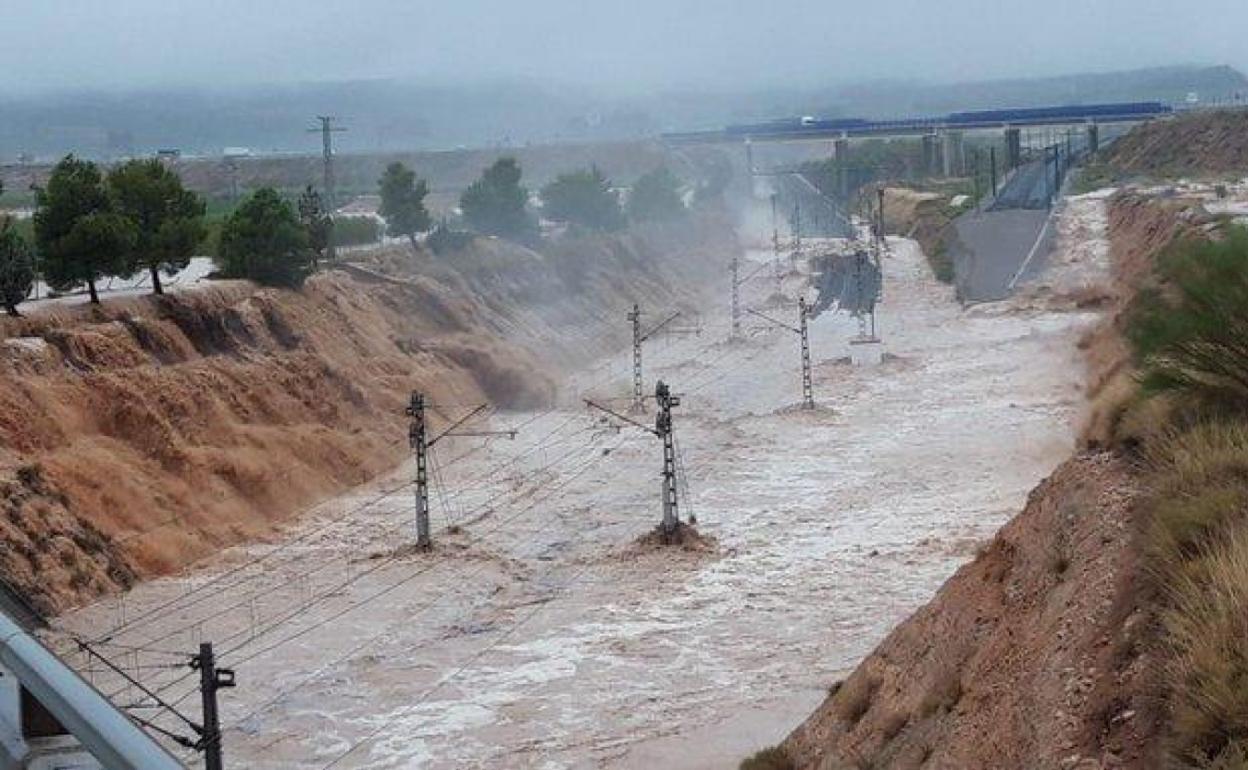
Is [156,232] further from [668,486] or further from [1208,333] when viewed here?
[1208,333]

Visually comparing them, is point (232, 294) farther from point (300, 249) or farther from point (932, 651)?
point (932, 651)

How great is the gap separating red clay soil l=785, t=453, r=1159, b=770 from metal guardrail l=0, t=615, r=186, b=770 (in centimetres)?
712

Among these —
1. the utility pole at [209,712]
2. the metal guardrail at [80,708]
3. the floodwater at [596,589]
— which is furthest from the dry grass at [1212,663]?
the floodwater at [596,589]

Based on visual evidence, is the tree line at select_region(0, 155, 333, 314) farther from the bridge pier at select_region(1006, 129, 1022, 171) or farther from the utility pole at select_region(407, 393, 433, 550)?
the bridge pier at select_region(1006, 129, 1022, 171)

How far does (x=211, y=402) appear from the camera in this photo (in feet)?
135

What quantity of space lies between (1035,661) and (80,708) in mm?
10332

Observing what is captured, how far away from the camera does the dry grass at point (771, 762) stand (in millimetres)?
16625

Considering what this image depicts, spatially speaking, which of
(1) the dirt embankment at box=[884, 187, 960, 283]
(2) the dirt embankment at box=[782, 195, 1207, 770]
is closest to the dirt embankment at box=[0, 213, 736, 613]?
(2) the dirt embankment at box=[782, 195, 1207, 770]

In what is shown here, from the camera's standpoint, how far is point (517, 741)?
22.8 meters

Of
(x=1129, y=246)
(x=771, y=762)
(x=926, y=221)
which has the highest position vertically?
(x=771, y=762)

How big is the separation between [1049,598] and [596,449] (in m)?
32.3

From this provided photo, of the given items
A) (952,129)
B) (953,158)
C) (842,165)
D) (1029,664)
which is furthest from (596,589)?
(953,158)

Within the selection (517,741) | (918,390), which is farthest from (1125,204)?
(517,741)

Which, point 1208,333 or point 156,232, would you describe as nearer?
point 1208,333
